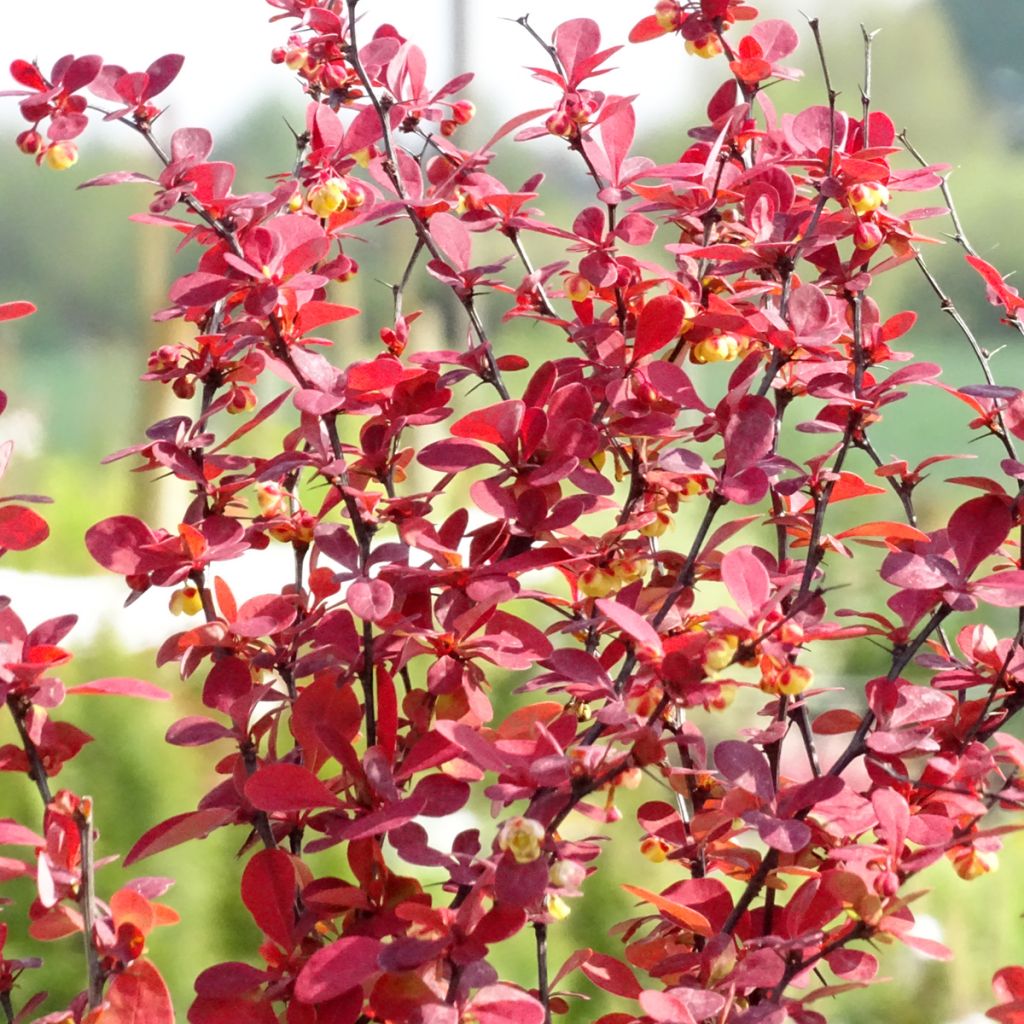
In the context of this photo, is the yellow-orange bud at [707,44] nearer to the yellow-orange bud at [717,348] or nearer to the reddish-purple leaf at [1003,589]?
the yellow-orange bud at [717,348]

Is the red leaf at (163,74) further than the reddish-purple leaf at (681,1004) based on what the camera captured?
Yes

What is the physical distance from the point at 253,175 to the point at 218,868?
3.23 meters

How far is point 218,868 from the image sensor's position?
1.42 meters

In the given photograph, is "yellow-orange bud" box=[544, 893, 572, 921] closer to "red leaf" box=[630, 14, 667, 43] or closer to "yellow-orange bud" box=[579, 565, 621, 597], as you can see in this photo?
"yellow-orange bud" box=[579, 565, 621, 597]

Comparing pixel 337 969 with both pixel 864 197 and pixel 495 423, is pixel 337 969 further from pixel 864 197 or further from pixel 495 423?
pixel 864 197

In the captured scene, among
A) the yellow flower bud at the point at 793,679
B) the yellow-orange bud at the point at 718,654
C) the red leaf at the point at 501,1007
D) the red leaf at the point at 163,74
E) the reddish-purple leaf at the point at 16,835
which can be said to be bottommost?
the red leaf at the point at 501,1007

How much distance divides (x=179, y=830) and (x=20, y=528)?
0.13 metres

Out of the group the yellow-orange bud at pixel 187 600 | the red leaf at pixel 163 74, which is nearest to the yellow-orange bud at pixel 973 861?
the yellow-orange bud at pixel 187 600

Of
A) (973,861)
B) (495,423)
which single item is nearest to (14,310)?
(495,423)

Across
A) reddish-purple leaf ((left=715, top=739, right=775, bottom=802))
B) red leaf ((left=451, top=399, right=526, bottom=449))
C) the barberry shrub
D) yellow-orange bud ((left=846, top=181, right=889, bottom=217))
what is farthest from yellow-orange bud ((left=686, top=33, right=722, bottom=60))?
reddish-purple leaf ((left=715, top=739, right=775, bottom=802))

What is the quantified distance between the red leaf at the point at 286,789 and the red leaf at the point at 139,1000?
8 centimetres

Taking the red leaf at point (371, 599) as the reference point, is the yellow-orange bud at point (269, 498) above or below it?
above

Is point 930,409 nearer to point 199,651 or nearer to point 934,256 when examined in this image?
point 934,256

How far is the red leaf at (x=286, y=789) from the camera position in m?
0.45
